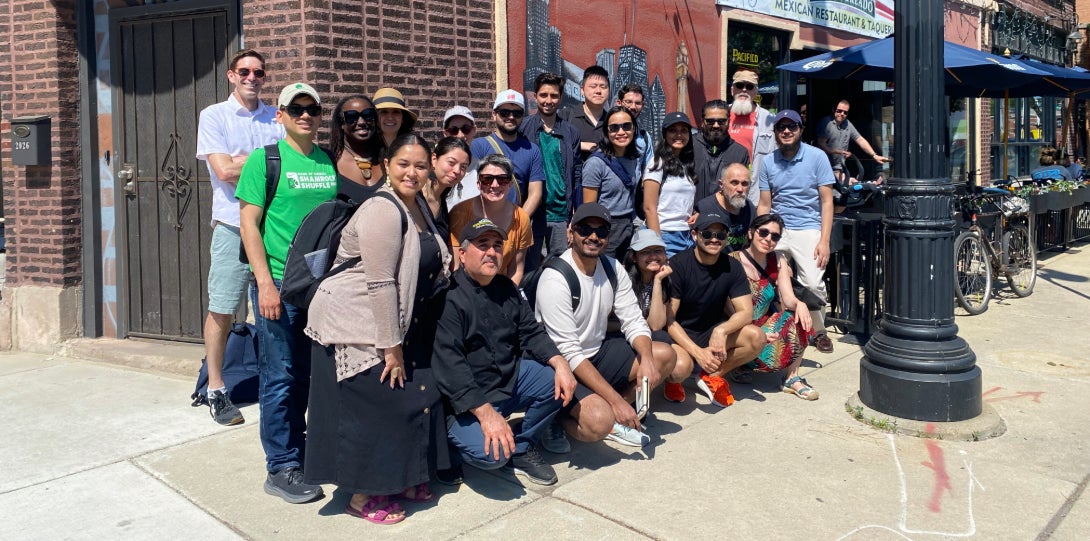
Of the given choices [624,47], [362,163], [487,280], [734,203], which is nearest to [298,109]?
[362,163]

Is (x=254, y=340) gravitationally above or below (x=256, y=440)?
above

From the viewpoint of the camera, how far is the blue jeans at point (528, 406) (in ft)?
12.5

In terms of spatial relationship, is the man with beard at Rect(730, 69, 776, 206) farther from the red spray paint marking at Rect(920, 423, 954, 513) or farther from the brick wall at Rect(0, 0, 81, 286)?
the brick wall at Rect(0, 0, 81, 286)

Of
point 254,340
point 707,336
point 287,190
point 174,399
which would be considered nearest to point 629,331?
point 707,336

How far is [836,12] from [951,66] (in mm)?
3517

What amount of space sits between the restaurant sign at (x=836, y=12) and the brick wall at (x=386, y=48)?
12.9ft

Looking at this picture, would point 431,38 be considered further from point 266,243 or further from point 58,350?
point 58,350

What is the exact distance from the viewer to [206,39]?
6.29 meters

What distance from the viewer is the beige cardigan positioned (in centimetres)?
335

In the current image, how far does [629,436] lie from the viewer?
4.43 meters

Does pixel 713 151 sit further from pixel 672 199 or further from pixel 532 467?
pixel 532 467

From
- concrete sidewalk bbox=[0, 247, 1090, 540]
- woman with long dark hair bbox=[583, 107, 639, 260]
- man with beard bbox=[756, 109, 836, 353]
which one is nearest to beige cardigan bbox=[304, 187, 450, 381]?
concrete sidewalk bbox=[0, 247, 1090, 540]

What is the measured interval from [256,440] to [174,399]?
3.71 feet

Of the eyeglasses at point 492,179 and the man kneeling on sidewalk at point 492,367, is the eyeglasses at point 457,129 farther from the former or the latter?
the man kneeling on sidewalk at point 492,367
